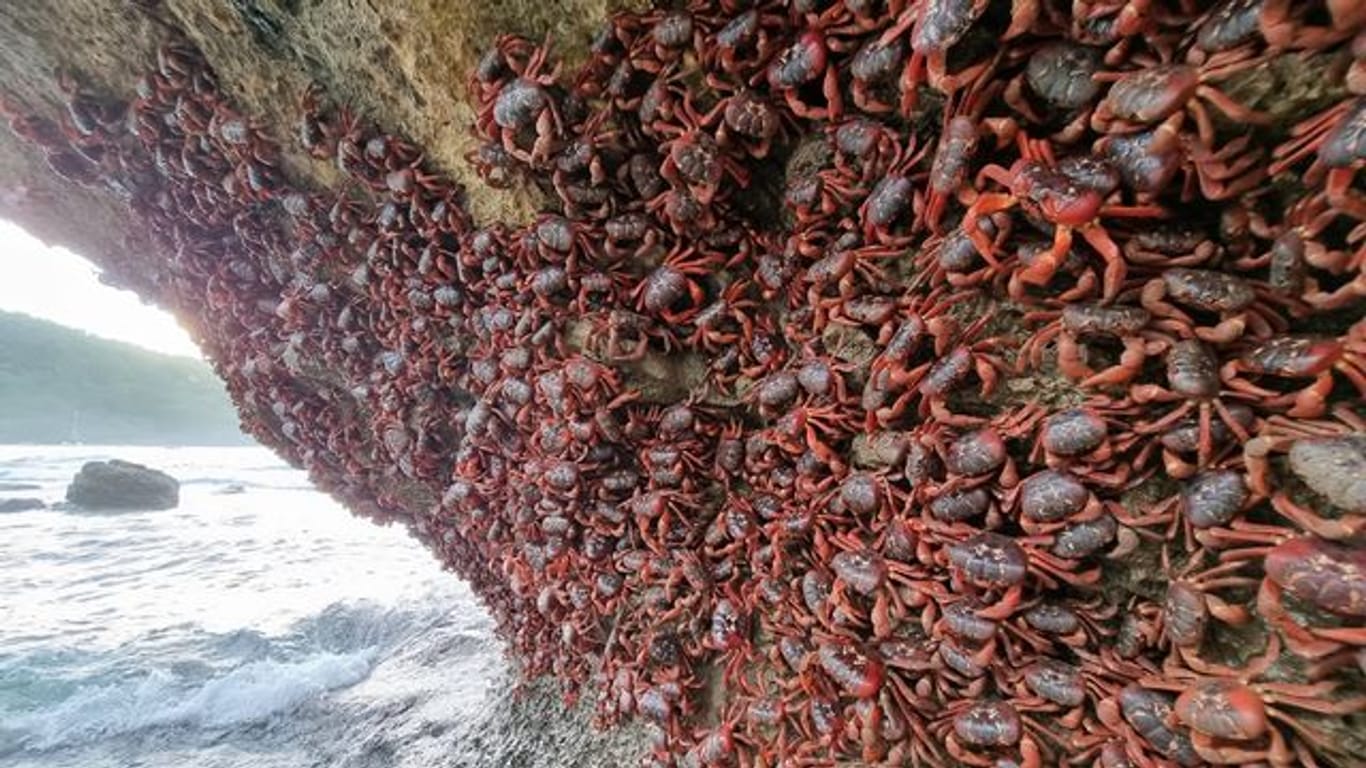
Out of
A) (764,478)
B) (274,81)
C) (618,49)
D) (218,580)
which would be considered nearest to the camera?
(618,49)

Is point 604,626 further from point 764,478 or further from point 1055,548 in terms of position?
point 1055,548

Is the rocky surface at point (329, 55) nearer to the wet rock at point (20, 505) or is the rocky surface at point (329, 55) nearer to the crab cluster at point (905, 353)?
the crab cluster at point (905, 353)

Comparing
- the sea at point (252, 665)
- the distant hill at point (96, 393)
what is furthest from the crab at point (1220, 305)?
the distant hill at point (96, 393)

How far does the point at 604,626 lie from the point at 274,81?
18.0ft

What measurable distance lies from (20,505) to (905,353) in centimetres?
3584

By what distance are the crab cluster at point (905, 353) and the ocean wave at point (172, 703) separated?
7481 millimetres

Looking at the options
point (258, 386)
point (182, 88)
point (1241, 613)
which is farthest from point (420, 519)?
point (1241, 613)

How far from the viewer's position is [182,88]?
5129mm

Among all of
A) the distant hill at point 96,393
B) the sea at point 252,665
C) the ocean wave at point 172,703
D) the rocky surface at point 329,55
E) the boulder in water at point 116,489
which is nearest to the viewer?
the rocky surface at point 329,55

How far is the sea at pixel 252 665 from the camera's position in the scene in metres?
7.62

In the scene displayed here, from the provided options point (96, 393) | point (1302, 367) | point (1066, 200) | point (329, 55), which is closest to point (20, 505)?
point (329, 55)

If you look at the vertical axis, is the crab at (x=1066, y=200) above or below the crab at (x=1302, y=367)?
above

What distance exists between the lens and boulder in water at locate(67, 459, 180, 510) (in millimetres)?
24375

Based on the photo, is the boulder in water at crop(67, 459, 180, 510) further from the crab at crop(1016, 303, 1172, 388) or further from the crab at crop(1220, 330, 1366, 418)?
the crab at crop(1220, 330, 1366, 418)
